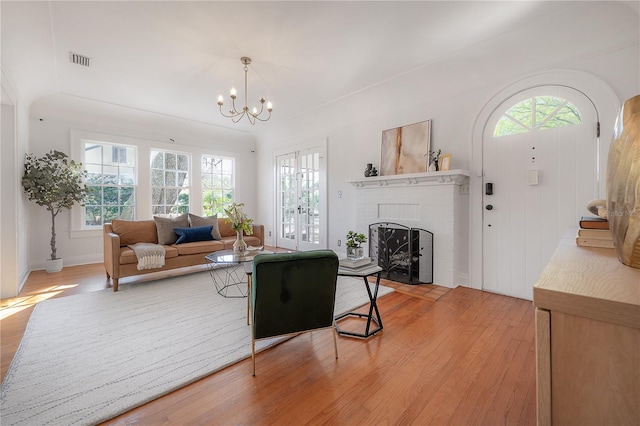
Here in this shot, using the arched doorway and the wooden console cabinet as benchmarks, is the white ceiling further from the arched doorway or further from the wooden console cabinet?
the wooden console cabinet

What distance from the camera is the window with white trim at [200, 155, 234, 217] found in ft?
21.1

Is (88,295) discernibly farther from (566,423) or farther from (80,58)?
(566,423)

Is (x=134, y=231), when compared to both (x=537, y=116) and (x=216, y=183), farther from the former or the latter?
(x=537, y=116)

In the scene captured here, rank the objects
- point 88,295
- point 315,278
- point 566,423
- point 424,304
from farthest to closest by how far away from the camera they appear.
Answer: point 88,295, point 424,304, point 315,278, point 566,423

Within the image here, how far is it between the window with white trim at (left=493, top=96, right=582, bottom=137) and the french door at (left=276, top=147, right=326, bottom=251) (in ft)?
9.94

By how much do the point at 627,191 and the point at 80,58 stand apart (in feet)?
15.8

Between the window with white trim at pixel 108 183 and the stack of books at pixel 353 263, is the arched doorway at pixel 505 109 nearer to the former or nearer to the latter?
the stack of books at pixel 353 263

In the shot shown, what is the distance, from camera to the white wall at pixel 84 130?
452 cm

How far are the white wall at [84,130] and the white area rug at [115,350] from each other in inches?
88.2

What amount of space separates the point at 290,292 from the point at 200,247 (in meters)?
2.78

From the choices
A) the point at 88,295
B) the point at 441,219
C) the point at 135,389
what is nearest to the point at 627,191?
the point at 135,389

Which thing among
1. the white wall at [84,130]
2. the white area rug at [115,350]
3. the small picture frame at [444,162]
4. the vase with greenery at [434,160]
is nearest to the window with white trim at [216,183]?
the white wall at [84,130]

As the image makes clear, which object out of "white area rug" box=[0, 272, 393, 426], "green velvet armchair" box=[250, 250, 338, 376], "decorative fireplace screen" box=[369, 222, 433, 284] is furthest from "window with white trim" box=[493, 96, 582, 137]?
"green velvet armchair" box=[250, 250, 338, 376]

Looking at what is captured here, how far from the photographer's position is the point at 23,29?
2686 mm
